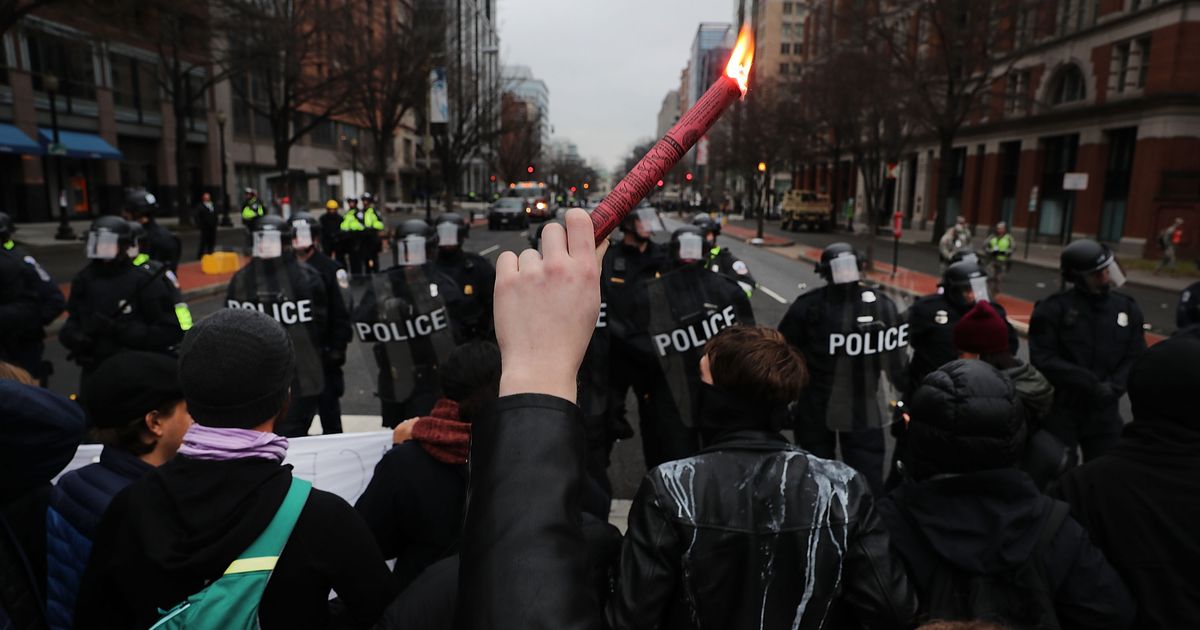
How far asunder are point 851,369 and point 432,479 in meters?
2.88

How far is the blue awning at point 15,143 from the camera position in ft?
87.9

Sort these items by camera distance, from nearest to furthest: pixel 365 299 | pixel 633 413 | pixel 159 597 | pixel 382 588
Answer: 1. pixel 159 597
2. pixel 382 588
3. pixel 365 299
4. pixel 633 413

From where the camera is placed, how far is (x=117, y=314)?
4812 millimetres

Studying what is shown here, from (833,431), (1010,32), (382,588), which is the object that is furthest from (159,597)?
(1010,32)

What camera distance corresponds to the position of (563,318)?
2.62 ft

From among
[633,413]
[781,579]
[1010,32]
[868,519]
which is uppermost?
[1010,32]

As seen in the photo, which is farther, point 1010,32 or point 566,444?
point 1010,32

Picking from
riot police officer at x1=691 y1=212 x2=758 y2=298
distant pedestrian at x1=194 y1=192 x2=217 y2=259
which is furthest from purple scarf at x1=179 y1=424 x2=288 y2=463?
distant pedestrian at x1=194 y1=192 x2=217 y2=259

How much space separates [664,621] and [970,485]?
91 centimetres

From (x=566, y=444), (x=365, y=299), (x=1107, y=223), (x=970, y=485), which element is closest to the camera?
(x=566, y=444)

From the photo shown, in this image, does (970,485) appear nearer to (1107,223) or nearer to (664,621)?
(664,621)

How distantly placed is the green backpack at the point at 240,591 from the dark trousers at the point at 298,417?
338cm

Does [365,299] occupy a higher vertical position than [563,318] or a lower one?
lower

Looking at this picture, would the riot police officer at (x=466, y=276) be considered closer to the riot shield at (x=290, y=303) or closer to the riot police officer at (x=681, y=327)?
the riot shield at (x=290, y=303)
